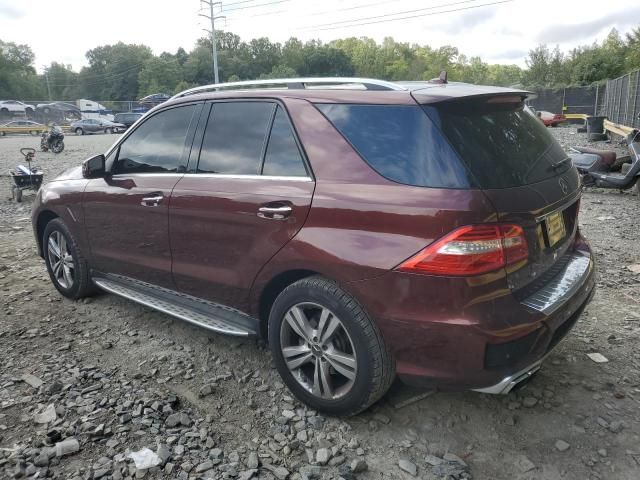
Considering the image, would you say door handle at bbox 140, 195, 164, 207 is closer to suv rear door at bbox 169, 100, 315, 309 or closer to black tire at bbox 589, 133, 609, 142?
suv rear door at bbox 169, 100, 315, 309

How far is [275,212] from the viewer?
9.25 feet

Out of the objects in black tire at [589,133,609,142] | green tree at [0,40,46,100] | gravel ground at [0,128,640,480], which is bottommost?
black tire at [589,133,609,142]

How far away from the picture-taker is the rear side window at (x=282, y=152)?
287 centimetres

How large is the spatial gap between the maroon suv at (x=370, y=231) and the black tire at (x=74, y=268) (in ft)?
3.75

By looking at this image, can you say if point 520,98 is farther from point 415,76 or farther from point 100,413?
point 415,76

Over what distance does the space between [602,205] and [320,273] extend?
7128 millimetres

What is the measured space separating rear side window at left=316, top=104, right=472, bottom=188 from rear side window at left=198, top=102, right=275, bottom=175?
1.80 ft

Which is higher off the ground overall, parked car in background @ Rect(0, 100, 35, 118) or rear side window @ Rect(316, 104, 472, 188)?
parked car in background @ Rect(0, 100, 35, 118)

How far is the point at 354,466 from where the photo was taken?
249cm

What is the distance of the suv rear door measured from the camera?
2844 mm

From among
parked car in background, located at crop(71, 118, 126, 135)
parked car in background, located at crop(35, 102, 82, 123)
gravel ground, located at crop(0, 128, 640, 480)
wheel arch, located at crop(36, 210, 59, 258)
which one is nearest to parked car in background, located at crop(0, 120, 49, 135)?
parked car in background, located at crop(71, 118, 126, 135)

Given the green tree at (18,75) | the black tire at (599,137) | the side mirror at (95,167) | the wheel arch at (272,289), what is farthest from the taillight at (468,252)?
the green tree at (18,75)

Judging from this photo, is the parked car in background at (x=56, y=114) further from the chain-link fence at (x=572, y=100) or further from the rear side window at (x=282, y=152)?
the rear side window at (x=282, y=152)

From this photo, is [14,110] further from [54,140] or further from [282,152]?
[282,152]
